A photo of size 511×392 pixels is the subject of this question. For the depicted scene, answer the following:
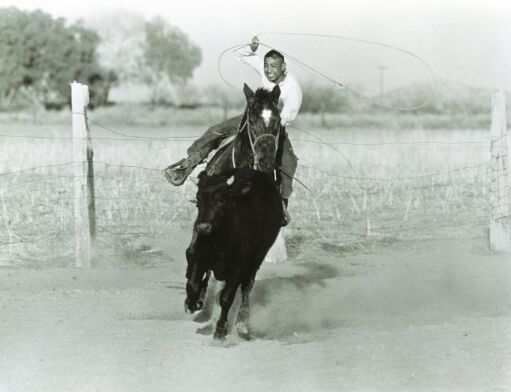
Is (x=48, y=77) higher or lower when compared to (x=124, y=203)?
higher

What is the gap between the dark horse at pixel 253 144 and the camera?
28.5 feet

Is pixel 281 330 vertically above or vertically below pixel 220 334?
below

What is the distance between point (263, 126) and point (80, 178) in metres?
4.34

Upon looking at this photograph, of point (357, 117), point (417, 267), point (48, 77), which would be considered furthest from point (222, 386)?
point (48, 77)

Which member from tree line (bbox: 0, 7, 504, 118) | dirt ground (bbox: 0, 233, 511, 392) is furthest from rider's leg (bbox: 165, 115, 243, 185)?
tree line (bbox: 0, 7, 504, 118)

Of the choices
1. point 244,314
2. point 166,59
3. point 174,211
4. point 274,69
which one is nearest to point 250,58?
point 274,69

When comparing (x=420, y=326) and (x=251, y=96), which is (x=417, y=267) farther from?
(x=251, y=96)

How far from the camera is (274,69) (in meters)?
10.3

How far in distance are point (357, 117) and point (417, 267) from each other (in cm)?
2434

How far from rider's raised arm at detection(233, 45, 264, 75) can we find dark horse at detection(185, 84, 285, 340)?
1441mm

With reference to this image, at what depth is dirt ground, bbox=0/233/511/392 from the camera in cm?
718

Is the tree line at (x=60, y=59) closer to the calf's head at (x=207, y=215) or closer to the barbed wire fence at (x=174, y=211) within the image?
the barbed wire fence at (x=174, y=211)

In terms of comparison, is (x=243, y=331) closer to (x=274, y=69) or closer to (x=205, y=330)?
(x=205, y=330)

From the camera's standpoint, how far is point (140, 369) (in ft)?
24.3
